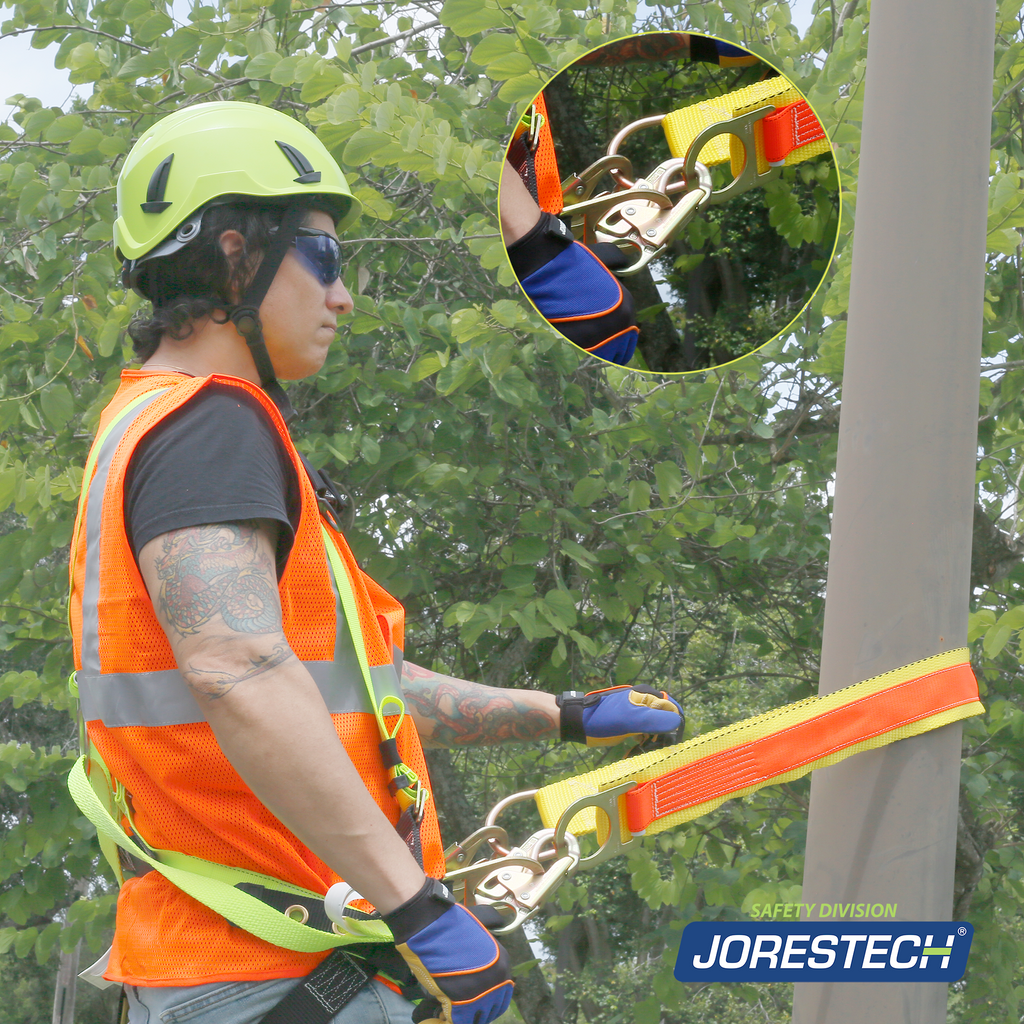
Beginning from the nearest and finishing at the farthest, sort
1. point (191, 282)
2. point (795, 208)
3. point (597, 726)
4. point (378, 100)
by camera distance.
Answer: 1. point (191, 282)
2. point (597, 726)
3. point (795, 208)
4. point (378, 100)

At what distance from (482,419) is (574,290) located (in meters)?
1.53

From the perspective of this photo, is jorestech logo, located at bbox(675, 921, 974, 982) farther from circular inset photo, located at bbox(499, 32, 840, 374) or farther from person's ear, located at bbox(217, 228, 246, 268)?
person's ear, located at bbox(217, 228, 246, 268)

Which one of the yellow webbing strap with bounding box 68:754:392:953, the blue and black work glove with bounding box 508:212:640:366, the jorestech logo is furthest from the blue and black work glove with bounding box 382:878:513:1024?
the blue and black work glove with bounding box 508:212:640:366

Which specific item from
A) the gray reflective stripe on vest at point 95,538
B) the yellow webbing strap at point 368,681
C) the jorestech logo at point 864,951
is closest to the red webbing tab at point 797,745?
the jorestech logo at point 864,951

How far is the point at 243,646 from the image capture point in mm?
1335

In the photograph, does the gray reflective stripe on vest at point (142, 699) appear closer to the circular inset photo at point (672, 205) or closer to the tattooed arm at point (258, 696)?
the tattooed arm at point (258, 696)

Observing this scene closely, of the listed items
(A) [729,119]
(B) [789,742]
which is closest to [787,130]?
(A) [729,119]

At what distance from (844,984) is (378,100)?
97.6 inches

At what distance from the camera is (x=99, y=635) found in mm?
1486

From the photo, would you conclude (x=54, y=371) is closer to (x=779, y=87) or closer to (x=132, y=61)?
(x=132, y=61)

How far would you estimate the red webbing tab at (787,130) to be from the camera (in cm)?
220

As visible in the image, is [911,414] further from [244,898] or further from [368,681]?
[244,898]

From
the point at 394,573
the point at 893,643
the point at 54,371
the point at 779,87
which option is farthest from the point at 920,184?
the point at 54,371

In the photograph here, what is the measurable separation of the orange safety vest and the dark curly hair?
5.2 inches
